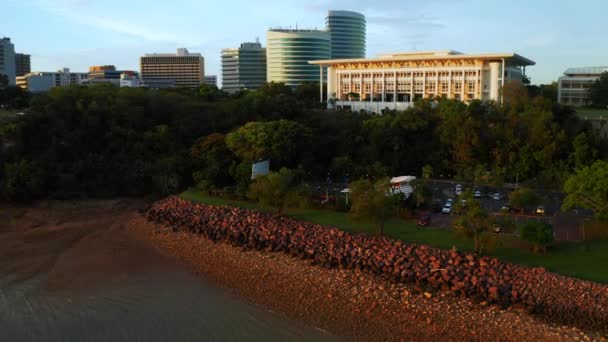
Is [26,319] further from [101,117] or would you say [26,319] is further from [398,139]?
[398,139]

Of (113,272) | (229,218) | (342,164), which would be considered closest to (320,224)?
(229,218)

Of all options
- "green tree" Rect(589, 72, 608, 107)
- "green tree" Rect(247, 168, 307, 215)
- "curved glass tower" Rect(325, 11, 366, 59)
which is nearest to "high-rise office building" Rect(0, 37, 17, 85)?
"curved glass tower" Rect(325, 11, 366, 59)

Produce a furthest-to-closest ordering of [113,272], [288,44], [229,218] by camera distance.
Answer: [288,44] → [229,218] → [113,272]

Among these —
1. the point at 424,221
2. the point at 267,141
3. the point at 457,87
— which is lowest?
the point at 424,221

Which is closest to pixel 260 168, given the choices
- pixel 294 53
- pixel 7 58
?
pixel 294 53

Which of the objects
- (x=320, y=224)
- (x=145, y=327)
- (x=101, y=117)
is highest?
(x=101, y=117)

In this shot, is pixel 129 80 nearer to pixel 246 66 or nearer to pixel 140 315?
pixel 246 66
